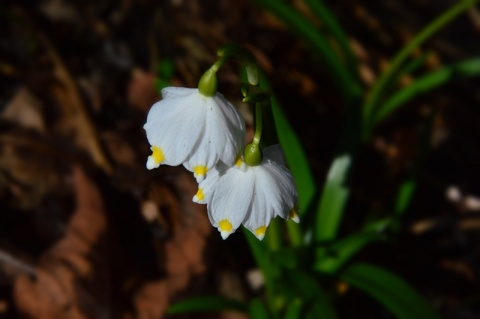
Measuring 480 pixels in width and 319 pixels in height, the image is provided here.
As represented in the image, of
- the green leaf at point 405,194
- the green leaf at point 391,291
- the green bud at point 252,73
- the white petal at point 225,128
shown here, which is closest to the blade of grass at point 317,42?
the green leaf at point 405,194

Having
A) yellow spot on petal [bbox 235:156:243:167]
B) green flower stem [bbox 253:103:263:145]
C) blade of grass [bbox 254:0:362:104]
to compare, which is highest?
blade of grass [bbox 254:0:362:104]

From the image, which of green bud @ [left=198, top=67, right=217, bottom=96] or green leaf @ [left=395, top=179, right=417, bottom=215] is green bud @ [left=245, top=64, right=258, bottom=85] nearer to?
green bud @ [left=198, top=67, right=217, bottom=96]

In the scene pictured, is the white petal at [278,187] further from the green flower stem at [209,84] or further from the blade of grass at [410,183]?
the blade of grass at [410,183]

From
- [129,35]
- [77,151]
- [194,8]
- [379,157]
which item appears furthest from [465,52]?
[77,151]

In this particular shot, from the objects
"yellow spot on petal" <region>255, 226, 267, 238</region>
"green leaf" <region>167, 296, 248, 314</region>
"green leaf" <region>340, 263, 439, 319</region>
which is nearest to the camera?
"yellow spot on petal" <region>255, 226, 267, 238</region>

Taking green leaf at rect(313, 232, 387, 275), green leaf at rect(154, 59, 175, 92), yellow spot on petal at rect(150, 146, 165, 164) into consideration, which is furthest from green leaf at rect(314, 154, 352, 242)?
yellow spot on petal at rect(150, 146, 165, 164)

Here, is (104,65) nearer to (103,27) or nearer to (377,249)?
(103,27)

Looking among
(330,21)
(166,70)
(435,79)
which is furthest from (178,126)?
(166,70)
